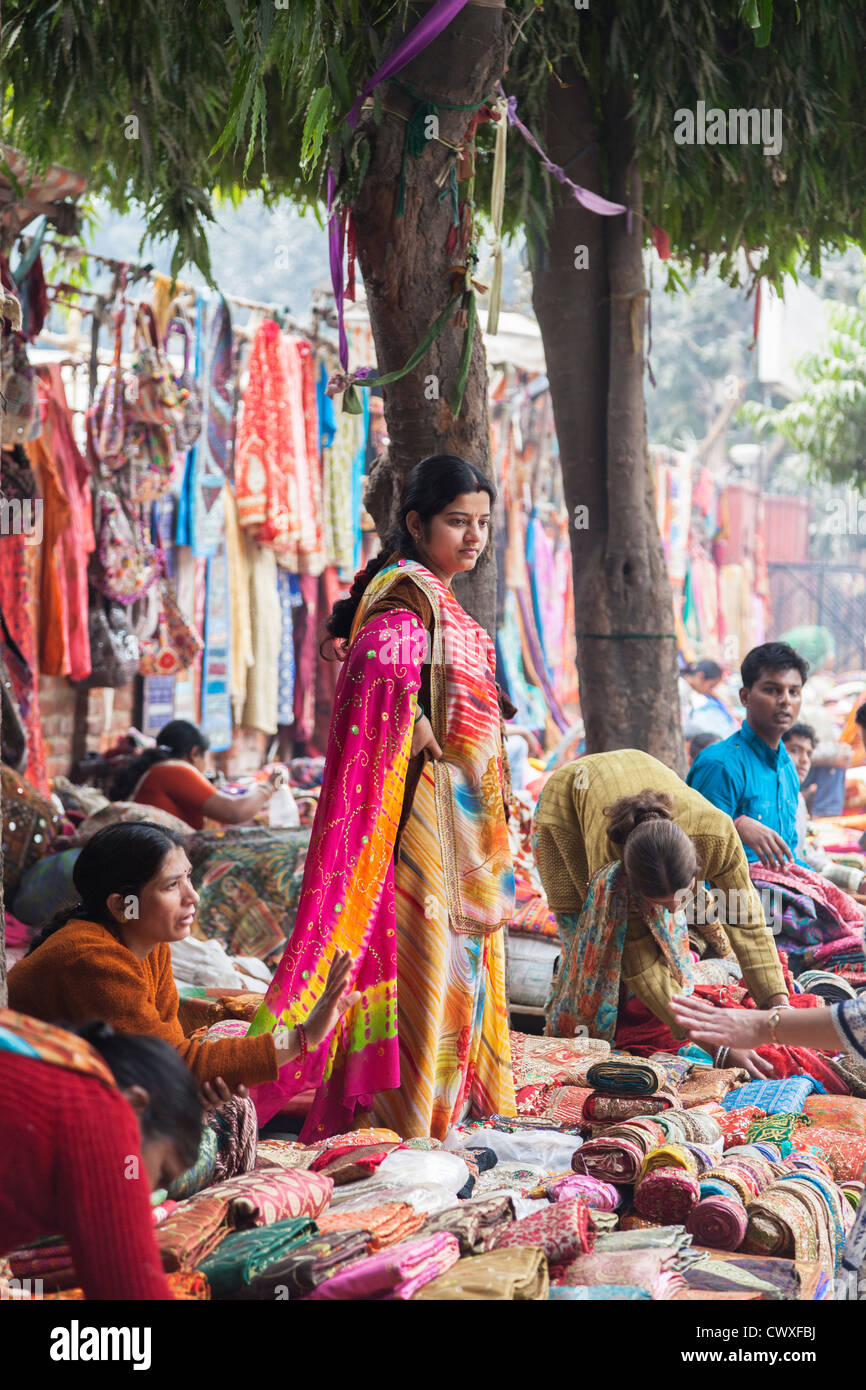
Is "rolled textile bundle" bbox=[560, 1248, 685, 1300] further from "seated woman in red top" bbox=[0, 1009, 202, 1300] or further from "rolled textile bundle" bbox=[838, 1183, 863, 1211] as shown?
"seated woman in red top" bbox=[0, 1009, 202, 1300]

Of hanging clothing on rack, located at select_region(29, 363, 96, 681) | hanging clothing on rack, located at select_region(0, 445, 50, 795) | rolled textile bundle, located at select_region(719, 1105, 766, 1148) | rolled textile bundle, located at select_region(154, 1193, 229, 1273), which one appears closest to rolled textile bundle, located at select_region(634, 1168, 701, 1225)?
rolled textile bundle, located at select_region(719, 1105, 766, 1148)

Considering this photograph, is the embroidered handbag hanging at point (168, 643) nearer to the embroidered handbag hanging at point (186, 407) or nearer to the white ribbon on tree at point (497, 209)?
the embroidered handbag hanging at point (186, 407)

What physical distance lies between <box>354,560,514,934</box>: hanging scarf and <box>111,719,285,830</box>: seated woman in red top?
2670mm

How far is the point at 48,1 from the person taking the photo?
13.7 feet

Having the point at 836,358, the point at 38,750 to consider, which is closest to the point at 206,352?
the point at 38,750

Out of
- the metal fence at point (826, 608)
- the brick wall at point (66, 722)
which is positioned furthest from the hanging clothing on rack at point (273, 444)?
the metal fence at point (826, 608)

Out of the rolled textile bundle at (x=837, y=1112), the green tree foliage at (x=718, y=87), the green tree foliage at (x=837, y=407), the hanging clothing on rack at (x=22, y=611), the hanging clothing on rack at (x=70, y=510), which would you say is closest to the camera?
the rolled textile bundle at (x=837, y=1112)

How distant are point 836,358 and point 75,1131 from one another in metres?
14.5

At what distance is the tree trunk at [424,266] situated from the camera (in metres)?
3.85

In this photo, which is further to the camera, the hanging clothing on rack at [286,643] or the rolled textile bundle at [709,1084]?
the hanging clothing on rack at [286,643]

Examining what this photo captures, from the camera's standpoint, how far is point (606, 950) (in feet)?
13.5

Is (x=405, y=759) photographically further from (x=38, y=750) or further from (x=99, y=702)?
(x=99, y=702)

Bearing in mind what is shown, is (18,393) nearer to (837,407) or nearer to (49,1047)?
(49,1047)

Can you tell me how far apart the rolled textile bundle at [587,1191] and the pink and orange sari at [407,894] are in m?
0.47
